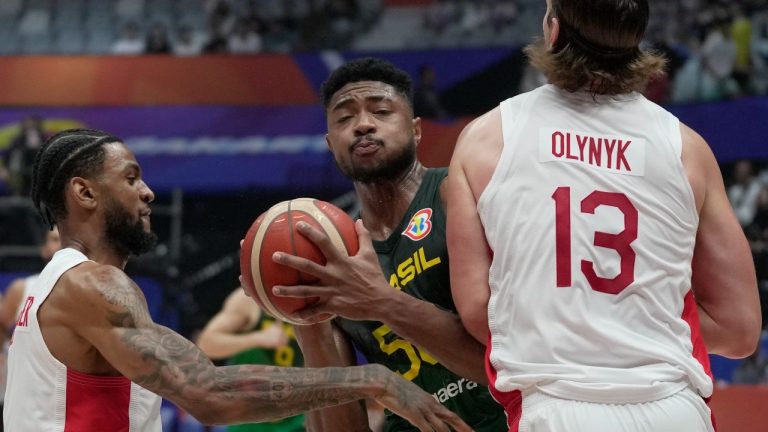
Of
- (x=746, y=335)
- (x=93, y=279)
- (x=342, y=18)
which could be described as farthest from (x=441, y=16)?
(x=746, y=335)

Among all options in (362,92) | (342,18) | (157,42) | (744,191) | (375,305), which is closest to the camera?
(375,305)

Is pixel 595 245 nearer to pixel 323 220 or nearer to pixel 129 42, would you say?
pixel 323 220

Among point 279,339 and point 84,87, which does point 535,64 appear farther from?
point 84,87

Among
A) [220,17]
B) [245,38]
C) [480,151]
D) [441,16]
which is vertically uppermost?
[480,151]

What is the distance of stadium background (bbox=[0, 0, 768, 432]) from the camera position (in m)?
12.6

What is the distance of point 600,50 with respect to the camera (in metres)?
2.86

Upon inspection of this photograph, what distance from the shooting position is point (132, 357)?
3309mm

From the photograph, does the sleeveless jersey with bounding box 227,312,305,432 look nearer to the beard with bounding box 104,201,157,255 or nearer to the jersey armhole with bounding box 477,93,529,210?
the beard with bounding box 104,201,157,255

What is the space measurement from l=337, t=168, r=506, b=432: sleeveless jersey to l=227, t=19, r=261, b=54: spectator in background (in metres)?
11.5

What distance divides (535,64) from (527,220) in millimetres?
500

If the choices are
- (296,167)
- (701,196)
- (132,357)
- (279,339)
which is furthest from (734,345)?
(296,167)

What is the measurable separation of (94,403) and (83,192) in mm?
779

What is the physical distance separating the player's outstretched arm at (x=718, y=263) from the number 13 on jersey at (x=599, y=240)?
25 cm

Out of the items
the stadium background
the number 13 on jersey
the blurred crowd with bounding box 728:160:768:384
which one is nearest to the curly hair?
the number 13 on jersey
